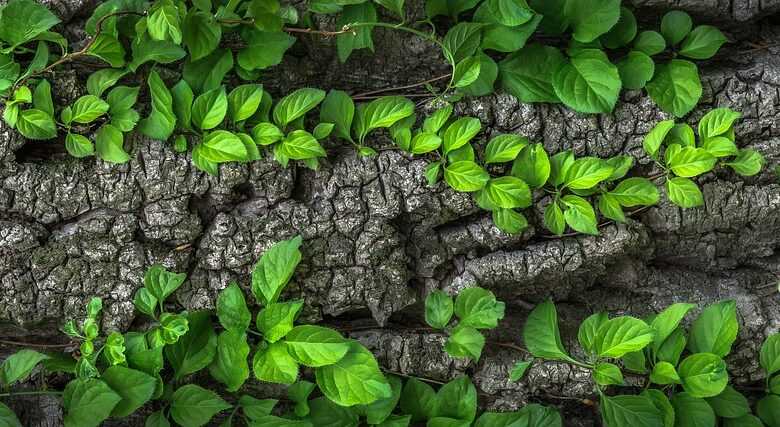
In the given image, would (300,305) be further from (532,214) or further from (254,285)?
(532,214)

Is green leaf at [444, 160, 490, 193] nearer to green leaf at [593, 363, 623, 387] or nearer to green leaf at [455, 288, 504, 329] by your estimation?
green leaf at [455, 288, 504, 329]

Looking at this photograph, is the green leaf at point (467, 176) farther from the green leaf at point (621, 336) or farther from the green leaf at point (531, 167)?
the green leaf at point (621, 336)

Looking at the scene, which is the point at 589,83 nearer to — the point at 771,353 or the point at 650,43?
the point at 650,43

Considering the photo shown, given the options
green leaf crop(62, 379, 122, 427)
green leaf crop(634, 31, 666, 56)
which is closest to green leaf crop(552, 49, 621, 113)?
green leaf crop(634, 31, 666, 56)

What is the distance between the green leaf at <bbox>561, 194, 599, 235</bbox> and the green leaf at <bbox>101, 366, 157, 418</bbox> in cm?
144

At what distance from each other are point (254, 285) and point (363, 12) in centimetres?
97

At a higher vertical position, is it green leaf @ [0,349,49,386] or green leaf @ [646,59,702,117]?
green leaf @ [646,59,702,117]

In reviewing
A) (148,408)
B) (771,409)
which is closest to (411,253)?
(148,408)

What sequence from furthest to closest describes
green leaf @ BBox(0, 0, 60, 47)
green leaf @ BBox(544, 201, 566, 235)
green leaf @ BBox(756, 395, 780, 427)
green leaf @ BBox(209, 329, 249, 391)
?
1. green leaf @ BBox(756, 395, 780, 427)
2. green leaf @ BBox(544, 201, 566, 235)
3. green leaf @ BBox(209, 329, 249, 391)
4. green leaf @ BBox(0, 0, 60, 47)

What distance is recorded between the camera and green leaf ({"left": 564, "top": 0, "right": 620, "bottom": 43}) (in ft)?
7.61

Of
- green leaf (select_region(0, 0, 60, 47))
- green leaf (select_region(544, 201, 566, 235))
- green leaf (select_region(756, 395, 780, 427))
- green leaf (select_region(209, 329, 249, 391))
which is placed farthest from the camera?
green leaf (select_region(756, 395, 780, 427))

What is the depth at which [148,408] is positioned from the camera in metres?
2.39

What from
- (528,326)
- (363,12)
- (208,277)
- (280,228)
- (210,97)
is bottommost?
(528,326)

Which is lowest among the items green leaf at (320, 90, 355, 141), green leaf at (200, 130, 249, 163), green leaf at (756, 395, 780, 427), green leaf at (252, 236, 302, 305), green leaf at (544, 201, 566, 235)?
green leaf at (756, 395, 780, 427)
